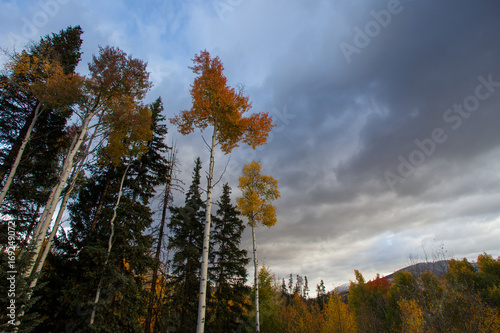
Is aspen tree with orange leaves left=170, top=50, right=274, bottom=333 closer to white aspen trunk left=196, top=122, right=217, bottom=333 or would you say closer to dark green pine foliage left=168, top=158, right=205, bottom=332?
white aspen trunk left=196, top=122, right=217, bottom=333

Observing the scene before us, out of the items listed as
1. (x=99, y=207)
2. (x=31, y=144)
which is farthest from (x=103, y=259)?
(x=31, y=144)

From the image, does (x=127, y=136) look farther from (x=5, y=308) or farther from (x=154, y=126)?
(x=5, y=308)

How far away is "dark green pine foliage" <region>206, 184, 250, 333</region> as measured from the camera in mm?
14680

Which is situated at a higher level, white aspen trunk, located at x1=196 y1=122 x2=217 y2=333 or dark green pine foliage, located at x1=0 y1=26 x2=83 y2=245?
dark green pine foliage, located at x1=0 y1=26 x2=83 y2=245

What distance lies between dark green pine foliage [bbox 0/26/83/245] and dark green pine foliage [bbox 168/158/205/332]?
685 centimetres

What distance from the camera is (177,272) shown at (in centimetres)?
1388

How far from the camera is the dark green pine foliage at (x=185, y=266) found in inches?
505

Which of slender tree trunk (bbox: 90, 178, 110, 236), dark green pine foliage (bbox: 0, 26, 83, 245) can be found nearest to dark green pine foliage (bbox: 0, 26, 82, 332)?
dark green pine foliage (bbox: 0, 26, 83, 245)

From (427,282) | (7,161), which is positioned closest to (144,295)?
(7,161)

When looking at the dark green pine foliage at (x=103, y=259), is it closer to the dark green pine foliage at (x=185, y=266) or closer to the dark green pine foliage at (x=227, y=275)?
the dark green pine foliage at (x=185, y=266)

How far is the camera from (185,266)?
45.8 ft

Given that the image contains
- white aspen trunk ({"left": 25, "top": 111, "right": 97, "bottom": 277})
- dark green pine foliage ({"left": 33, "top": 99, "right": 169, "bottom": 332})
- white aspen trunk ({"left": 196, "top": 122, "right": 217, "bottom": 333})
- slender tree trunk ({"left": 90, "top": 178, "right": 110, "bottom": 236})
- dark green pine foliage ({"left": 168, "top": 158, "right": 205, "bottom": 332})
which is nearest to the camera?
white aspen trunk ({"left": 196, "top": 122, "right": 217, "bottom": 333})

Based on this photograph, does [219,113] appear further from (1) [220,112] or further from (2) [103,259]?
(2) [103,259]

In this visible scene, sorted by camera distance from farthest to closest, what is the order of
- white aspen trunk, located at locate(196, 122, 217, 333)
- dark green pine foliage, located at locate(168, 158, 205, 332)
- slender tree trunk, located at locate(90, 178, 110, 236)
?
1. dark green pine foliage, located at locate(168, 158, 205, 332)
2. slender tree trunk, located at locate(90, 178, 110, 236)
3. white aspen trunk, located at locate(196, 122, 217, 333)
